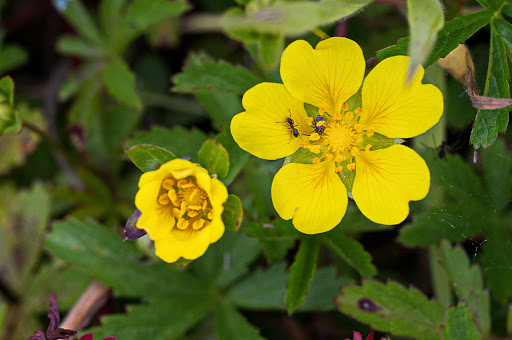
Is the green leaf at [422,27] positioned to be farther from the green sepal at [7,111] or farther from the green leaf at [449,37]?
the green sepal at [7,111]

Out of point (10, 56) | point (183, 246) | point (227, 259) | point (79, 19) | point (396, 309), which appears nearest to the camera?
point (183, 246)

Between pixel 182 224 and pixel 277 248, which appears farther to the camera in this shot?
pixel 277 248

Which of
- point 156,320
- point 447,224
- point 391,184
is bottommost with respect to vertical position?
point 156,320

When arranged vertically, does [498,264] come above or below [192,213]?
below

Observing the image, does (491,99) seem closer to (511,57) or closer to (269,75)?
(511,57)

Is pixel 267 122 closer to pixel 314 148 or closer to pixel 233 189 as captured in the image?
pixel 314 148

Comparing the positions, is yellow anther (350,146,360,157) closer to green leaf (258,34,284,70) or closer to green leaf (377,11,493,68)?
green leaf (377,11,493,68)

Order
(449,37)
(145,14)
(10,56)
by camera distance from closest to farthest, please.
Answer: (449,37) < (145,14) < (10,56)

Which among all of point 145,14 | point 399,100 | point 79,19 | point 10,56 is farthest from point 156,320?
point 10,56
